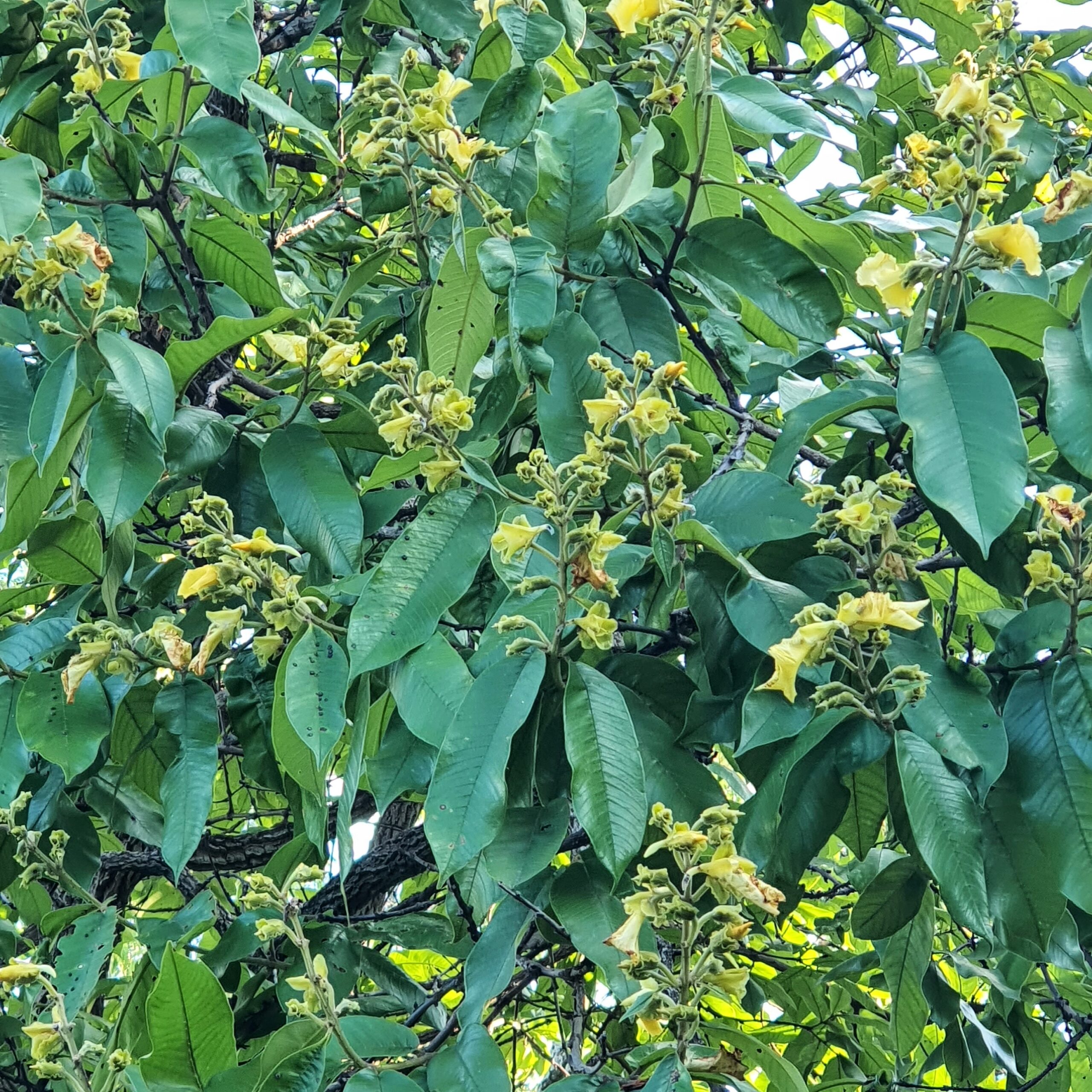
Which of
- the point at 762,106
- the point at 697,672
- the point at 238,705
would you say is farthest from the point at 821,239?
the point at 238,705

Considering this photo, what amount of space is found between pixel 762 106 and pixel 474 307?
36cm

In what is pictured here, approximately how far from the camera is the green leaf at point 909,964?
1419 millimetres

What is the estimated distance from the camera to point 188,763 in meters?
1.33

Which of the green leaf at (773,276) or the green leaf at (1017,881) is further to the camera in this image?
the green leaf at (773,276)

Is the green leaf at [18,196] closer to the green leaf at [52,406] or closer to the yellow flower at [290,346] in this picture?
the green leaf at [52,406]

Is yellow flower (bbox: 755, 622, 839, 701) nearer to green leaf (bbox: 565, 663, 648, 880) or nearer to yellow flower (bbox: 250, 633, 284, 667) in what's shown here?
green leaf (bbox: 565, 663, 648, 880)

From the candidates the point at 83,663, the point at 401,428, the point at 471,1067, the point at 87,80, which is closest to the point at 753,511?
the point at 401,428

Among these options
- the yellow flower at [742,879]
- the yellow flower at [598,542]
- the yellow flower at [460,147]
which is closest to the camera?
the yellow flower at [742,879]

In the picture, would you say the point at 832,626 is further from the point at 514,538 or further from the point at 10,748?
the point at 10,748

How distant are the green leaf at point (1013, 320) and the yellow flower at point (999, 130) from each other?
14cm

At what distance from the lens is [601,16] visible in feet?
6.94

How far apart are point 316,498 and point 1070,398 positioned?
75 cm

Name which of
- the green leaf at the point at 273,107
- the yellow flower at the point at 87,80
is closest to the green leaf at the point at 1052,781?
the green leaf at the point at 273,107

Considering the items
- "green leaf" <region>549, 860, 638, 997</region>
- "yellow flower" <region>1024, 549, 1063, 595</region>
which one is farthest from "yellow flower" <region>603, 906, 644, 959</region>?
"yellow flower" <region>1024, 549, 1063, 595</region>
